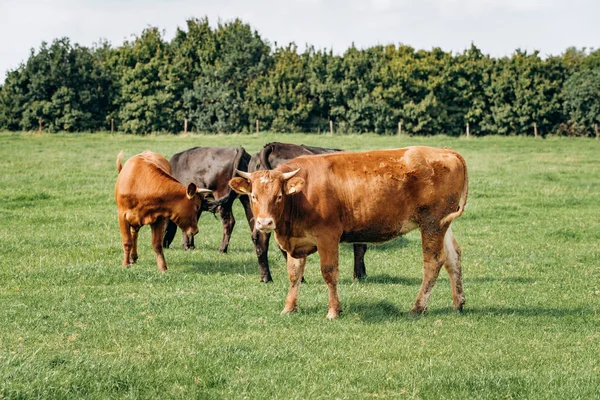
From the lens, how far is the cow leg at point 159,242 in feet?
41.2

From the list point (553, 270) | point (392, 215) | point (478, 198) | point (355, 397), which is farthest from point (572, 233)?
point (355, 397)

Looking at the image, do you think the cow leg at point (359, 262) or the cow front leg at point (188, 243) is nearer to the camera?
the cow leg at point (359, 262)

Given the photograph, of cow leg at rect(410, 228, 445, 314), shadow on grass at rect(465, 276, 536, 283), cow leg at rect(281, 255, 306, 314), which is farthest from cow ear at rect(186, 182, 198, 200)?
shadow on grass at rect(465, 276, 536, 283)

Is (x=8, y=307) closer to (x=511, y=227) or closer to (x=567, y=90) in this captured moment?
(x=511, y=227)

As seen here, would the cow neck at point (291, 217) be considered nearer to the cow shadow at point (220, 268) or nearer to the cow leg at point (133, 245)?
the cow shadow at point (220, 268)

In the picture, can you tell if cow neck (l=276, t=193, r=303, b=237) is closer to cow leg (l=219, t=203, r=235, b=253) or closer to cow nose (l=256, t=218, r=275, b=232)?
cow nose (l=256, t=218, r=275, b=232)

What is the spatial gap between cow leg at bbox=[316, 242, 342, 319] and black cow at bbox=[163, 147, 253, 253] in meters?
5.46

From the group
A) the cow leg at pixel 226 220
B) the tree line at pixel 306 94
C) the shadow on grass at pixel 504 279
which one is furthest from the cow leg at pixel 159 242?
the tree line at pixel 306 94

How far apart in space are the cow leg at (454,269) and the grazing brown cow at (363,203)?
1cm

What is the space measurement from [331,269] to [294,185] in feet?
3.83

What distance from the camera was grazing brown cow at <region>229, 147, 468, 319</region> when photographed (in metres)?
9.23

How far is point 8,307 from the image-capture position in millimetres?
9367

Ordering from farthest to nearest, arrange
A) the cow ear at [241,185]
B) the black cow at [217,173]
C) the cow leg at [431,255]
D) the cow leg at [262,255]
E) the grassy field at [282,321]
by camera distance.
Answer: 1. the black cow at [217,173]
2. the cow leg at [262,255]
3. the cow leg at [431,255]
4. the cow ear at [241,185]
5. the grassy field at [282,321]

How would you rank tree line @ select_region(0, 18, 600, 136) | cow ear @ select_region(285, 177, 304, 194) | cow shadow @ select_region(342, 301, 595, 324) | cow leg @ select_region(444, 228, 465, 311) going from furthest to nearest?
tree line @ select_region(0, 18, 600, 136) → cow leg @ select_region(444, 228, 465, 311) → cow shadow @ select_region(342, 301, 595, 324) → cow ear @ select_region(285, 177, 304, 194)
